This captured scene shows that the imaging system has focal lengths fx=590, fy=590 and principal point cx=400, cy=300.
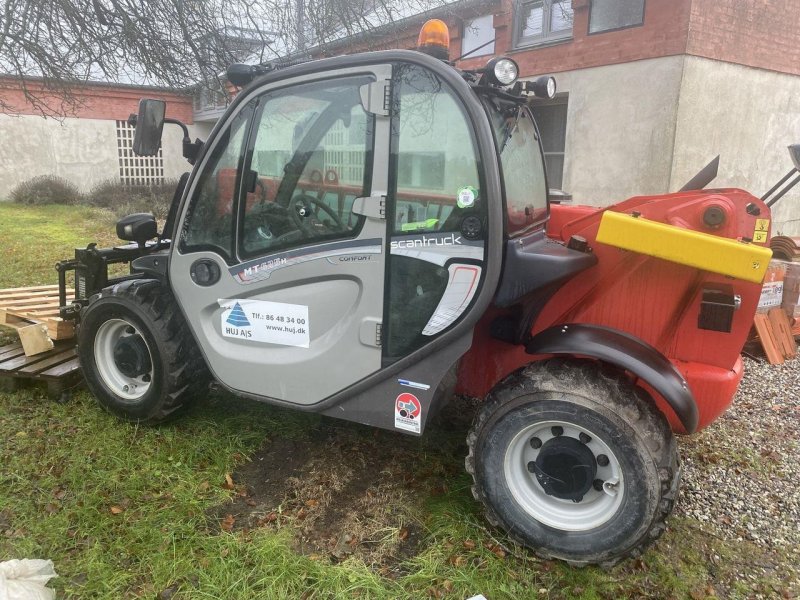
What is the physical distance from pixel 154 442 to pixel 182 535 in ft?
3.15

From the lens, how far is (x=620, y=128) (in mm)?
9953

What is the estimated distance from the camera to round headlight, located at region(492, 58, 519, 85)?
8.68 feet

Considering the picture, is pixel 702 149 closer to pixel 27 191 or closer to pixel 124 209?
pixel 124 209

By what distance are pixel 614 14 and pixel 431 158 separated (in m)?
8.93

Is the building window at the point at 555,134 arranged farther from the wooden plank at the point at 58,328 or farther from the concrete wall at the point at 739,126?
the wooden plank at the point at 58,328

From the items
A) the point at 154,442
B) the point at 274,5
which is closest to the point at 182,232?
the point at 154,442

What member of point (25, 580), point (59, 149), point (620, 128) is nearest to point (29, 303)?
point (25, 580)

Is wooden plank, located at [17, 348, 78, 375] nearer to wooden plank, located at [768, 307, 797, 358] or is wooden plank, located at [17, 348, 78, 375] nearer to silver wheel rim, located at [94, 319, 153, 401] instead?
silver wheel rim, located at [94, 319, 153, 401]

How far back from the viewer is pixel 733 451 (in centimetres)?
388

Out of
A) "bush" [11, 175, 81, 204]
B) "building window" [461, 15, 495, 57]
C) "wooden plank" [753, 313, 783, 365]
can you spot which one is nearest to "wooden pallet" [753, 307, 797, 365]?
"wooden plank" [753, 313, 783, 365]

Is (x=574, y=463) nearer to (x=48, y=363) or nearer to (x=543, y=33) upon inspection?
(x=48, y=363)

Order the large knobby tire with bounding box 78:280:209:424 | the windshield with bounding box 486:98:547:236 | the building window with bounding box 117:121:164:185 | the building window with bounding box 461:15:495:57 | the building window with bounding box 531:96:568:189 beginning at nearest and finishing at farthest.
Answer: the windshield with bounding box 486:98:547:236, the large knobby tire with bounding box 78:280:209:424, the building window with bounding box 531:96:568:189, the building window with bounding box 461:15:495:57, the building window with bounding box 117:121:164:185

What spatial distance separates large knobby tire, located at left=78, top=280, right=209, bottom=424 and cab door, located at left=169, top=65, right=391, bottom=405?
24 cm

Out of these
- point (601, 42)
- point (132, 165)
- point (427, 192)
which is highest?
point (601, 42)
